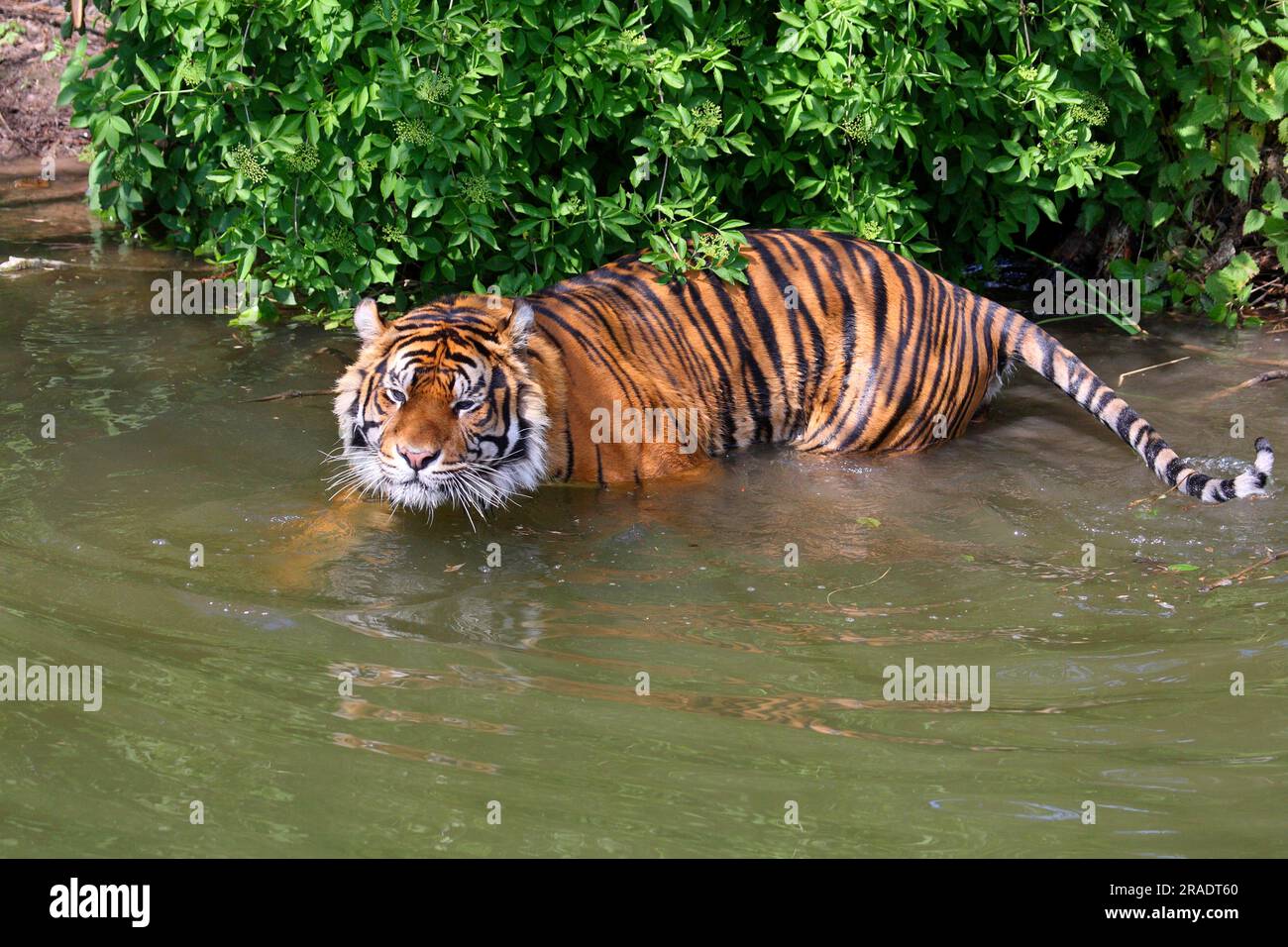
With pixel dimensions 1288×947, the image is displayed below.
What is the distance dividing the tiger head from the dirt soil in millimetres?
5158

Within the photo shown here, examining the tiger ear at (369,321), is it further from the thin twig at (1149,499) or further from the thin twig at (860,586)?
the thin twig at (1149,499)

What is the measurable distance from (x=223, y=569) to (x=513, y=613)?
91 centimetres

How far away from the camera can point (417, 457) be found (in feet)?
16.4

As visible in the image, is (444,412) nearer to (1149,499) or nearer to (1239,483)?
(1149,499)

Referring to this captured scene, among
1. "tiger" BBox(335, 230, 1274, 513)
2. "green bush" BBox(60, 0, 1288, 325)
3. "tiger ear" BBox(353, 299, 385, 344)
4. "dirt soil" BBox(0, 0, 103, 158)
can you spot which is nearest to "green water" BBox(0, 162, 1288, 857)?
"tiger" BBox(335, 230, 1274, 513)

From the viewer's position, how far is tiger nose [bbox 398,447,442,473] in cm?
498

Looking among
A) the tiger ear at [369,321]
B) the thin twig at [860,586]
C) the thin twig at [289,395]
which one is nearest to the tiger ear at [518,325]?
the tiger ear at [369,321]

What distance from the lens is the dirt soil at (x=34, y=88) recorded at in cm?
956

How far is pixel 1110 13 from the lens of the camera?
6688 mm

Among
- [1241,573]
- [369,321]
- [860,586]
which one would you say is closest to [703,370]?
[369,321]

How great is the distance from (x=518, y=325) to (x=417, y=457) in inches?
25.2

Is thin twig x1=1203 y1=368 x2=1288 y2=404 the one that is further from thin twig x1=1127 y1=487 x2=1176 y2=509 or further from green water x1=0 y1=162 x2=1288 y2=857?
thin twig x1=1127 y1=487 x2=1176 y2=509

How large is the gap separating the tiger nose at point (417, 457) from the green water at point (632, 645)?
238mm

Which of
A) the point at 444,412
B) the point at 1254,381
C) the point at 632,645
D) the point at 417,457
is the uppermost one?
the point at 1254,381
